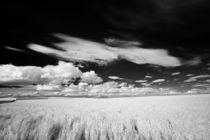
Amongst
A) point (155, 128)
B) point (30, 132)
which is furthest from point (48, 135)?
point (155, 128)

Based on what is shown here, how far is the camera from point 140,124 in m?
5.05

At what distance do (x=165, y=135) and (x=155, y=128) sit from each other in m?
0.39

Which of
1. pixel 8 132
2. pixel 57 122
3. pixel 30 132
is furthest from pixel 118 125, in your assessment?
pixel 8 132

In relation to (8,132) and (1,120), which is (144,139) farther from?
(1,120)

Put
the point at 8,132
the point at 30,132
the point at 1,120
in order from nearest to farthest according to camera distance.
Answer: the point at 8,132 < the point at 30,132 < the point at 1,120

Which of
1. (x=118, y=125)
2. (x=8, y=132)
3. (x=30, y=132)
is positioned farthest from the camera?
(x=118, y=125)

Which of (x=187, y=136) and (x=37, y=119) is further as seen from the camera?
(x=37, y=119)

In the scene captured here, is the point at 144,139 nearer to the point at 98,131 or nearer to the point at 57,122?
the point at 98,131

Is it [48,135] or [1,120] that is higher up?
[1,120]

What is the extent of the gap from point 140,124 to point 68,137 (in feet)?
9.42

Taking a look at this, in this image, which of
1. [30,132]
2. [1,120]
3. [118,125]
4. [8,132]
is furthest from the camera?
[118,125]

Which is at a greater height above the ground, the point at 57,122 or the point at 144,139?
the point at 57,122

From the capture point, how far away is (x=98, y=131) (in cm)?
446

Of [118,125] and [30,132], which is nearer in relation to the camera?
[30,132]
